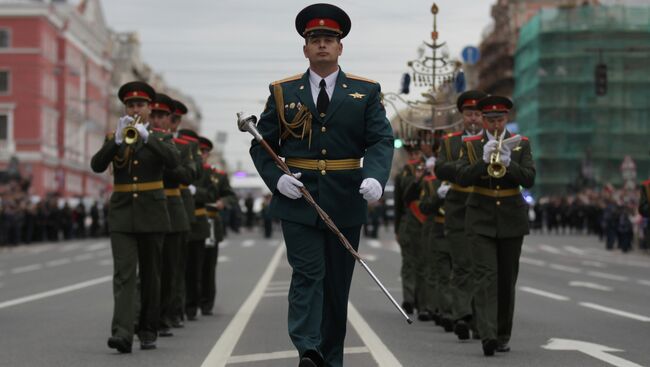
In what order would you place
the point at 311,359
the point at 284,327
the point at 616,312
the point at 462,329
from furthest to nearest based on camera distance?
1. the point at 616,312
2. the point at 284,327
3. the point at 462,329
4. the point at 311,359

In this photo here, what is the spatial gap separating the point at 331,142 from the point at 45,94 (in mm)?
91487

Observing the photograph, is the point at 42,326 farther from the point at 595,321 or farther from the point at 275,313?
the point at 595,321

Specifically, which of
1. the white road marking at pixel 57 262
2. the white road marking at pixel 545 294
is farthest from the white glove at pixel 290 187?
the white road marking at pixel 57 262

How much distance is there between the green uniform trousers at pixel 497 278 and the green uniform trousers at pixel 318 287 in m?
3.35

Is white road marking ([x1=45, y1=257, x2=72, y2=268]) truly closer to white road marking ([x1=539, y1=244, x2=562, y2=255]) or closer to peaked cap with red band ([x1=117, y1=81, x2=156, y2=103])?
white road marking ([x1=539, y1=244, x2=562, y2=255])

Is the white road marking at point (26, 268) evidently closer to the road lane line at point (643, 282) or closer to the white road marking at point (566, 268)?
the white road marking at point (566, 268)

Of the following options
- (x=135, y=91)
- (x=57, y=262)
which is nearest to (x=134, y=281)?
(x=135, y=91)

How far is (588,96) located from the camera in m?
103

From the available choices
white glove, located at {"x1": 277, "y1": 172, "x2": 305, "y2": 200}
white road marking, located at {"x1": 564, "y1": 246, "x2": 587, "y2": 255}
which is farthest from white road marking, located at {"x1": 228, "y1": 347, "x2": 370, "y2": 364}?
white road marking, located at {"x1": 564, "y1": 246, "x2": 587, "y2": 255}

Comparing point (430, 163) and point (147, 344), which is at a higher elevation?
point (430, 163)

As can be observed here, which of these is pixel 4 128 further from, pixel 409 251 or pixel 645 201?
pixel 645 201

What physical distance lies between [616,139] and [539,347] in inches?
3640

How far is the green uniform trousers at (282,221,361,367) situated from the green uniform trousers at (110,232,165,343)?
337 cm

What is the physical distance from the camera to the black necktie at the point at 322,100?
8414 millimetres
